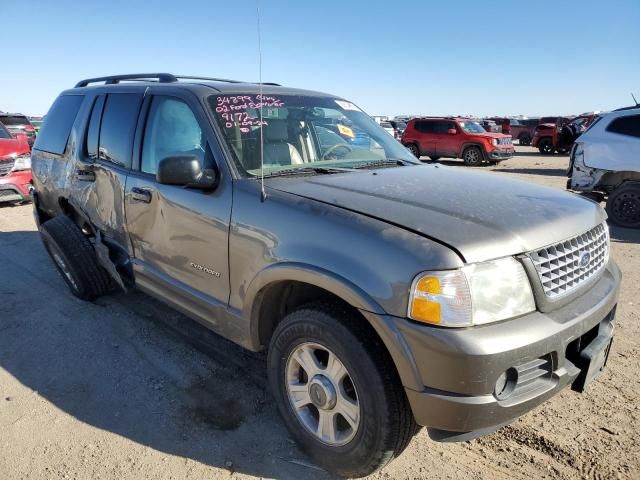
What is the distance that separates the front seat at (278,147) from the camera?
9.70 ft

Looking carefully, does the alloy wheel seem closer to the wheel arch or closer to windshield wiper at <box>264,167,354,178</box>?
the wheel arch

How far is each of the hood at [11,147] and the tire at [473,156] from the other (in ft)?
46.2

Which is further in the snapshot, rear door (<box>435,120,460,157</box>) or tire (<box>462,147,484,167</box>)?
rear door (<box>435,120,460,157</box>)

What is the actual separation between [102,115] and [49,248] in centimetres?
159

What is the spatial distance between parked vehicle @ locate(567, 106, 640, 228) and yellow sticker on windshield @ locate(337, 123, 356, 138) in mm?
6201

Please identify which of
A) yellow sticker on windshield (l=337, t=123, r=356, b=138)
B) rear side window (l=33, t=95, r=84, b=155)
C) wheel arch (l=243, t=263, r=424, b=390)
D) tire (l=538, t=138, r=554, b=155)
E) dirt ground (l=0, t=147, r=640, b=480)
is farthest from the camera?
tire (l=538, t=138, r=554, b=155)

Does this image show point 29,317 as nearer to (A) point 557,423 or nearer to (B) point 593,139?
(A) point 557,423

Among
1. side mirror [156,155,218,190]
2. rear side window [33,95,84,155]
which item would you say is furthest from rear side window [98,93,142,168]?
side mirror [156,155,218,190]

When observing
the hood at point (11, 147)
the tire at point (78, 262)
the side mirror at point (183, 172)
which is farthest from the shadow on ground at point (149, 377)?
the hood at point (11, 147)

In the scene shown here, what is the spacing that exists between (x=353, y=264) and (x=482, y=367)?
65 centimetres

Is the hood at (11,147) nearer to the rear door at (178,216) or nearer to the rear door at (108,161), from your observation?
the rear door at (108,161)

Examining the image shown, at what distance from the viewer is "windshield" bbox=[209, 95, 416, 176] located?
291 cm

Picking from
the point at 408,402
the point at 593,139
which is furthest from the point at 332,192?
the point at 593,139

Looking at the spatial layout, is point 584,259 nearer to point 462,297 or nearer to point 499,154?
point 462,297
